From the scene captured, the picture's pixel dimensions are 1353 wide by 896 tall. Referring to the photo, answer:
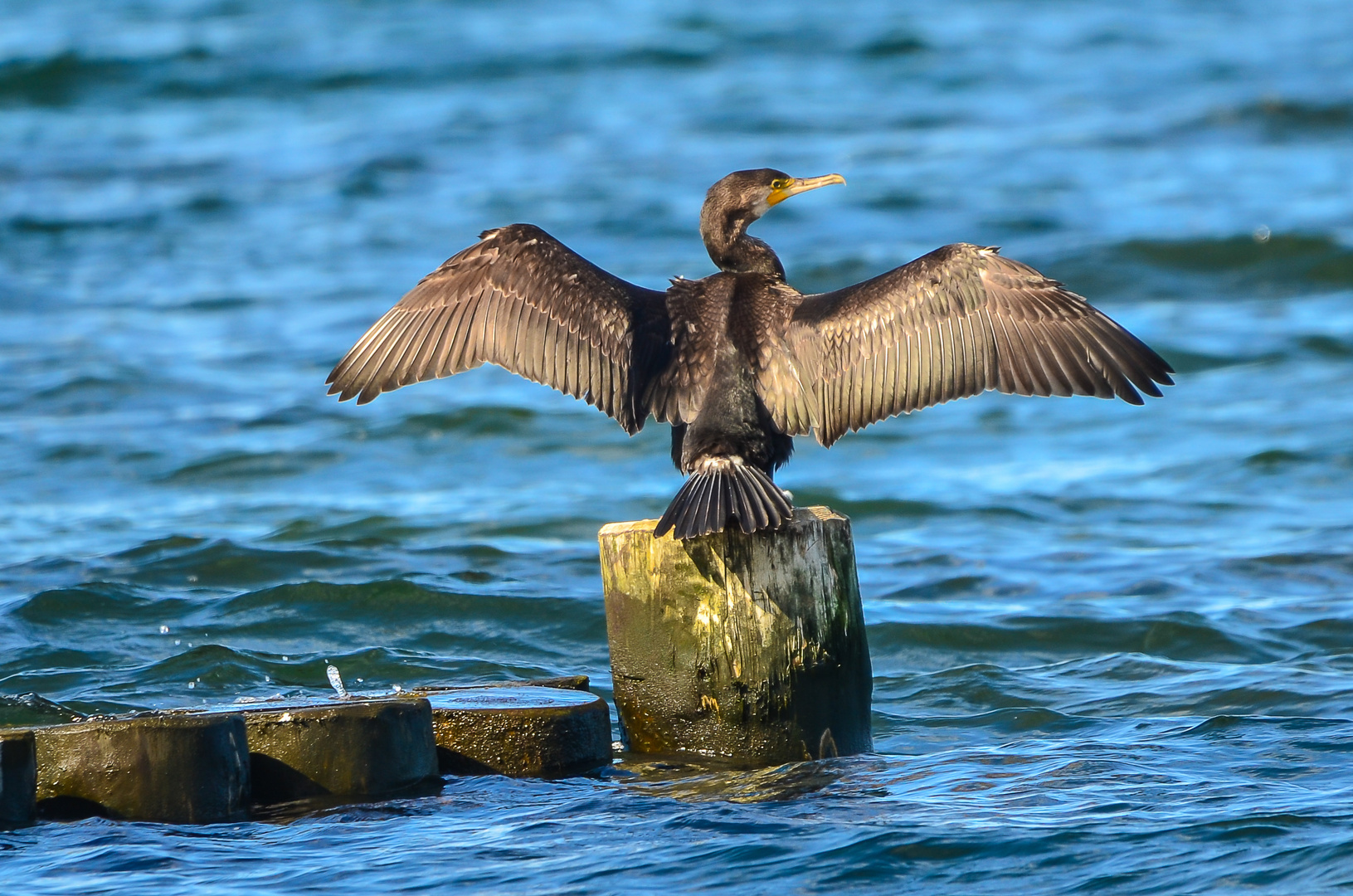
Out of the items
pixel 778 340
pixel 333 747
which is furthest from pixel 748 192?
pixel 333 747

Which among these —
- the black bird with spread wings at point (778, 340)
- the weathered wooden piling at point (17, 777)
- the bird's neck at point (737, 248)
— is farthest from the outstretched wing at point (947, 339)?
the weathered wooden piling at point (17, 777)

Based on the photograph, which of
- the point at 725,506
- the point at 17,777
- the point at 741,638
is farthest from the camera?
the point at 741,638

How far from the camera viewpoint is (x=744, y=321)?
19.5 ft

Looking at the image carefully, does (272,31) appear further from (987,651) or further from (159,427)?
(987,651)

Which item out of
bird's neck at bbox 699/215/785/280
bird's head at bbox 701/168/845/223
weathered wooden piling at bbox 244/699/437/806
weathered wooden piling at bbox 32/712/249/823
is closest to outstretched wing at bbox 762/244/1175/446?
bird's neck at bbox 699/215/785/280

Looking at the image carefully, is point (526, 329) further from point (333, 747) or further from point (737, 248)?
point (333, 747)

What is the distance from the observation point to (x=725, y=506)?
508cm

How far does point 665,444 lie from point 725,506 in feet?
24.9

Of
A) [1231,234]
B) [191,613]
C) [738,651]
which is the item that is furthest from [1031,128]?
[738,651]

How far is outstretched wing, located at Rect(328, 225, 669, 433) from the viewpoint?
19.9ft

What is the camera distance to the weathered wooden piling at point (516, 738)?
5.49 metres

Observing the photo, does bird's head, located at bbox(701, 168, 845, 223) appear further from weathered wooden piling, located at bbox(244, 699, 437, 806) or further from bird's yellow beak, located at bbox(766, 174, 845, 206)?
weathered wooden piling, located at bbox(244, 699, 437, 806)

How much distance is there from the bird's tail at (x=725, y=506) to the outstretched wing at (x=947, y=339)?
653 millimetres

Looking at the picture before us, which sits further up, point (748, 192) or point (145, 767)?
point (748, 192)
